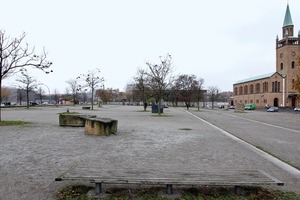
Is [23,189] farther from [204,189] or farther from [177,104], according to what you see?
[177,104]

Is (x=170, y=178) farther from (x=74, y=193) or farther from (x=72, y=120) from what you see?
(x=72, y=120)

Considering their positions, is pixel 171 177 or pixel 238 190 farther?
pixel 171 177

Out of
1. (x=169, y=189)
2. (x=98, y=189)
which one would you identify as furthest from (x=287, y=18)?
(x=98, y=189)

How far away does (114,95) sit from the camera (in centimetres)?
11906

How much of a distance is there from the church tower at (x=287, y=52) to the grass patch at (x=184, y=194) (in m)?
80.6

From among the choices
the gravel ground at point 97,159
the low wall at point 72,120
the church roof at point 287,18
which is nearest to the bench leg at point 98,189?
the gravel ground at point 97,159

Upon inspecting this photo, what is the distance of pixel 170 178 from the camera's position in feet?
13.3

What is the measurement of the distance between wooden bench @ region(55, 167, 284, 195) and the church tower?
265 ft

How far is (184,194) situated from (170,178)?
0.37 m

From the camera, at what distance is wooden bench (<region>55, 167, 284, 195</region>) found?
12.7ft

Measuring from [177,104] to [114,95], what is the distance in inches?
1558

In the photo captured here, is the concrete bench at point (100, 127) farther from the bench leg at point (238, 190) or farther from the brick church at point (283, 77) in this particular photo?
the brick church at point (283, 77)

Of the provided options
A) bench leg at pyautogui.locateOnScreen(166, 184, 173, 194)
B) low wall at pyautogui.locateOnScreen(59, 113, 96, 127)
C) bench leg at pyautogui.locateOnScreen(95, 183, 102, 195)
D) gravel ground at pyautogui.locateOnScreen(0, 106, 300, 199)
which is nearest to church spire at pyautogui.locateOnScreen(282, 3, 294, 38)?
low wall at pyautogui.locateOnScreen(59, 113, 96, 127)

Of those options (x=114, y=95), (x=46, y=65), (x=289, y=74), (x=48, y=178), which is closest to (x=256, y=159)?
(x=48, y=178)
